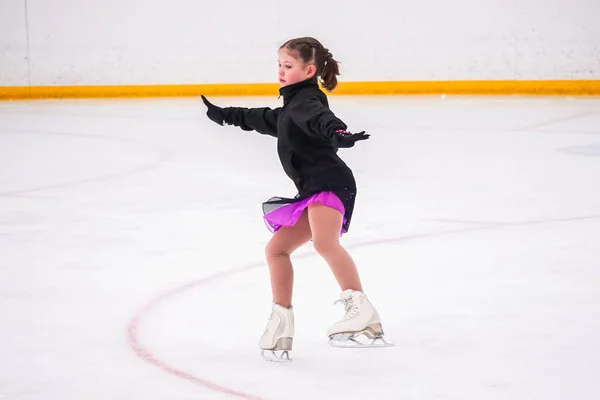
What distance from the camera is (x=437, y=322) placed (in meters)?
2.79

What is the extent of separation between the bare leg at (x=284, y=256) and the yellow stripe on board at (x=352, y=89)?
27.4 feet

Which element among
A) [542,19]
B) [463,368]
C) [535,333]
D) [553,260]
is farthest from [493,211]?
[542,19]

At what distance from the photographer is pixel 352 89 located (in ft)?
36.2

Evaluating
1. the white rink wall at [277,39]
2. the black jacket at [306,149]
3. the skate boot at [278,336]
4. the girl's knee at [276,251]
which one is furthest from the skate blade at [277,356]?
the white rink wall at [277,39]

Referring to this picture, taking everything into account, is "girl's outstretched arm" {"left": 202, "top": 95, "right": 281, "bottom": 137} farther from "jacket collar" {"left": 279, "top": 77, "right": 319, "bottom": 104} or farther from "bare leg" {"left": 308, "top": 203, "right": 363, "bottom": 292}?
"bare leg" {"left": 308, "top": 203, "right": 363, "bottom": 292}

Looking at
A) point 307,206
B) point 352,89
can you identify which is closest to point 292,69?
point 307,206

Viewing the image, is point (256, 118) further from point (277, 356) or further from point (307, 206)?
point (277, 356)

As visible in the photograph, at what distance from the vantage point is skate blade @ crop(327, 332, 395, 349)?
251 centimetres

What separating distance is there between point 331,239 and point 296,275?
930 millimetres

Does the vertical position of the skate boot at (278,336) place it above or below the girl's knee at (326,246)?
below

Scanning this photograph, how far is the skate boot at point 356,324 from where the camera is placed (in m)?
2.49

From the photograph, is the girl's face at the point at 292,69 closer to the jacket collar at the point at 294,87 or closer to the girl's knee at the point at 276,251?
the jacket collar at the point at 294,87

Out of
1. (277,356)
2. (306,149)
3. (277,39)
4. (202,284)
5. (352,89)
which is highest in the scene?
(306,149)

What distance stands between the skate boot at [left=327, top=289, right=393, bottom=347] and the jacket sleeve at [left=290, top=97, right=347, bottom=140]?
40 centimetres
